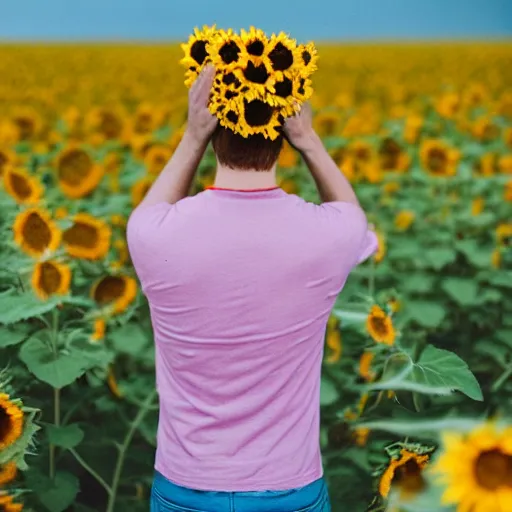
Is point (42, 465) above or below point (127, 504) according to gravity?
above

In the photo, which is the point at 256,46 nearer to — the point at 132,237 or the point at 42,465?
the point at 132,237

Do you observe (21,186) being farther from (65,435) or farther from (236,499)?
(236,499)

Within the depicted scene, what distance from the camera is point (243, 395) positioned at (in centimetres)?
148

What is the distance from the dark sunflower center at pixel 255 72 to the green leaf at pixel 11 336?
1.09 m

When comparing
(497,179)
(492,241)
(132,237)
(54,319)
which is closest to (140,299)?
(54,319)

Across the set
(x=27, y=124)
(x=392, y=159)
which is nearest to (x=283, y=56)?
(x=392, y=159)

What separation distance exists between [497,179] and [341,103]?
3902 millimetres

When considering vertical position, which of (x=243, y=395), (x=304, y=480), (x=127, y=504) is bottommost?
(x=127, y=504)

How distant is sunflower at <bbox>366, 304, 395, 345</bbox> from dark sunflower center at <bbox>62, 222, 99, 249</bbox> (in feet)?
3.08

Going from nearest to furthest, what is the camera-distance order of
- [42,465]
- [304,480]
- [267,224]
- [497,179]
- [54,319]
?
[267,224] < [304,480] < [54,319] < [42,465] < [497,179]

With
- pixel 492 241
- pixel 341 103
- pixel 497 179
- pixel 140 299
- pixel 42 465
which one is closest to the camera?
pixel 42 465

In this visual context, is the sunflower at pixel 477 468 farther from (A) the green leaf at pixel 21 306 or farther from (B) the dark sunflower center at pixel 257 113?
(A) the green leaf at pixel 21 306

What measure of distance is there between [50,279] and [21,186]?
0.86 m

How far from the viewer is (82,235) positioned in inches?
104
